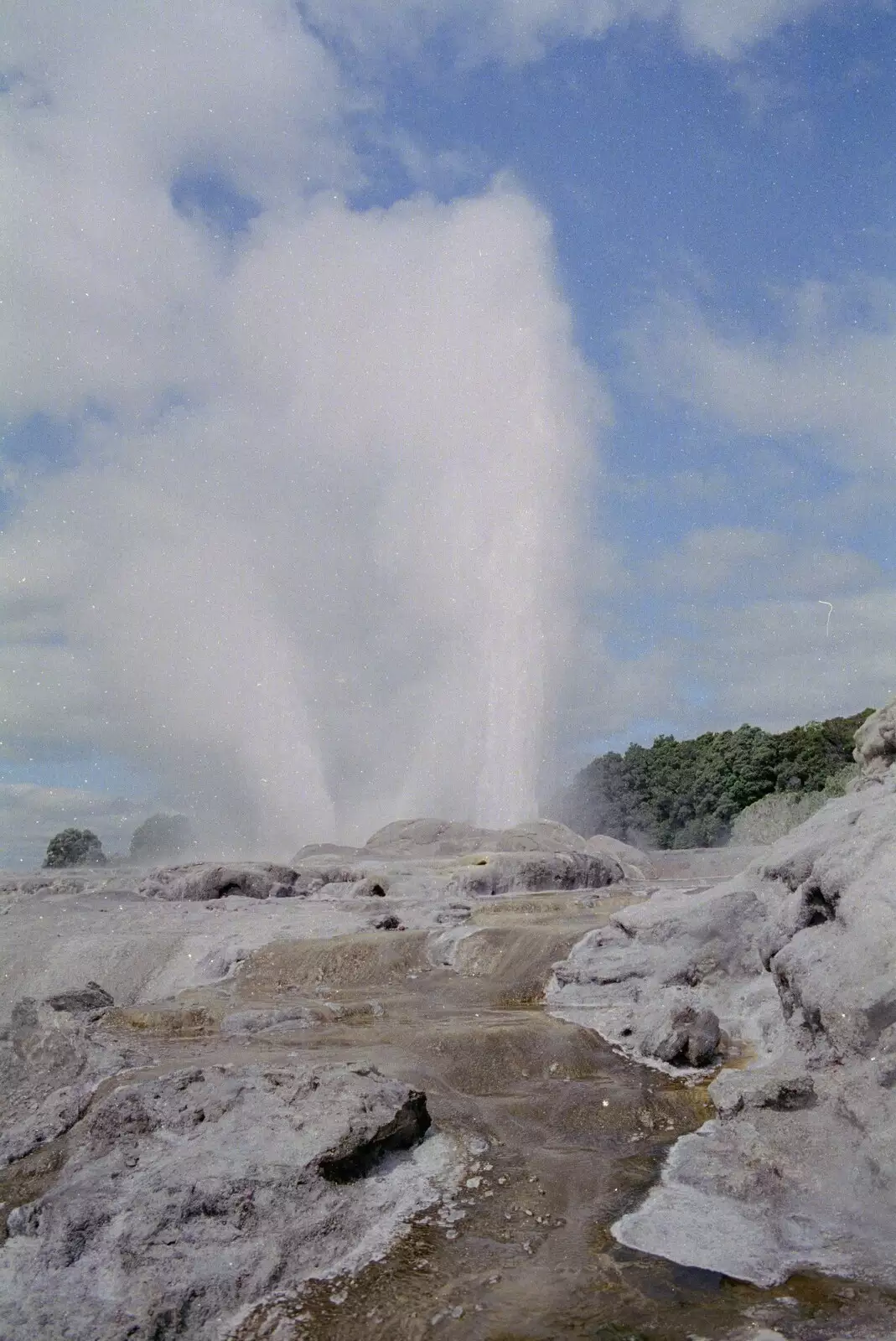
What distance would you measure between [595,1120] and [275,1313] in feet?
10.6

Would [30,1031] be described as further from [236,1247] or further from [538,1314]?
[538,1314]

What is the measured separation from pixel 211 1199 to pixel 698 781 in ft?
162

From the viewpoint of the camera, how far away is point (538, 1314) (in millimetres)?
4445

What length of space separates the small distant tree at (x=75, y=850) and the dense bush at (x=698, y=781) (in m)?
27.2

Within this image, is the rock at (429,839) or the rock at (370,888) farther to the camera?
the rock at (429,839)

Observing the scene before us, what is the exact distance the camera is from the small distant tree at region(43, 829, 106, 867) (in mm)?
56219

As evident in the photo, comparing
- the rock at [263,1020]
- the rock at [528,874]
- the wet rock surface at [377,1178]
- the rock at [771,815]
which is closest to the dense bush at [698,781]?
the rock at [771,815]

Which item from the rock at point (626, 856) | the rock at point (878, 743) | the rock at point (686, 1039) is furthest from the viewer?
the rock at point (626, 856)

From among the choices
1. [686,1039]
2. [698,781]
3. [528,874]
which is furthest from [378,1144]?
[698,781]

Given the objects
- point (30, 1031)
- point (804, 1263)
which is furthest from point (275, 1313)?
point (30, 1031)

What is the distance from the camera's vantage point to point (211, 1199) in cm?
530

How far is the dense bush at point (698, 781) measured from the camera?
50906mm

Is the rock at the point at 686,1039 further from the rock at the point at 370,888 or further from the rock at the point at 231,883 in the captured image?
the rock at the point at 231,883

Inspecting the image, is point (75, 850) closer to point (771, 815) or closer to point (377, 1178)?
point (771, 815)
